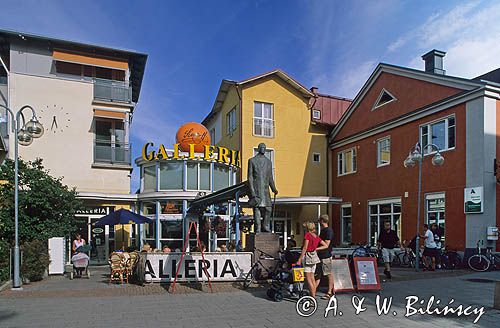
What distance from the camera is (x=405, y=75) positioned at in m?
19.7

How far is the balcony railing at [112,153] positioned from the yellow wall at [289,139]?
6352mm

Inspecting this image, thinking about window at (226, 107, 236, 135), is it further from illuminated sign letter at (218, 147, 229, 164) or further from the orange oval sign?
the orange oval sign

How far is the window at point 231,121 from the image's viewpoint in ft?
82.8

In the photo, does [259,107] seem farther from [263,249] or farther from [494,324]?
[494,324]

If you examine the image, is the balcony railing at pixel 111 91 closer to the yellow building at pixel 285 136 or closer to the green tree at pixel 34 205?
the yellow building at pixel 285 136

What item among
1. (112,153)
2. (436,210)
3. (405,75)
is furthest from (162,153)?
(405,75)

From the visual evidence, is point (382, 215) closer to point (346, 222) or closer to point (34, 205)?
point (346, 222)

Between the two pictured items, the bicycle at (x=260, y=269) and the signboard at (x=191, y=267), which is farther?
the signboard at (x=191, y=267)

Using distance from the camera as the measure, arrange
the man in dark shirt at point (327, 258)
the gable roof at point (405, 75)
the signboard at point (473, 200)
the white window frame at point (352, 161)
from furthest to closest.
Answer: the white window frame at point (352, 161)
the gable roof at point (405, 75)
the signboard at point (473, 200)
the man in dark shirt at point (327, 258)

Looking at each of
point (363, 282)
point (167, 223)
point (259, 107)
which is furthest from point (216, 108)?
point (363, 282)

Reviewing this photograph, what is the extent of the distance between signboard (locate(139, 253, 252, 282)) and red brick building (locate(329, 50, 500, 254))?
379 inches

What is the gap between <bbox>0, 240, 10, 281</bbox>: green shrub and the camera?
1075 cm

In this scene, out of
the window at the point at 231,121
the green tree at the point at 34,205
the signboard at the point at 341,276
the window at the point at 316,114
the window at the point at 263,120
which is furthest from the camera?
the window at the point at 316,114

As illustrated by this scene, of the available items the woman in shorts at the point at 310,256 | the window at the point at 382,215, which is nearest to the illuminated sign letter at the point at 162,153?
the window at the point at 382,215
